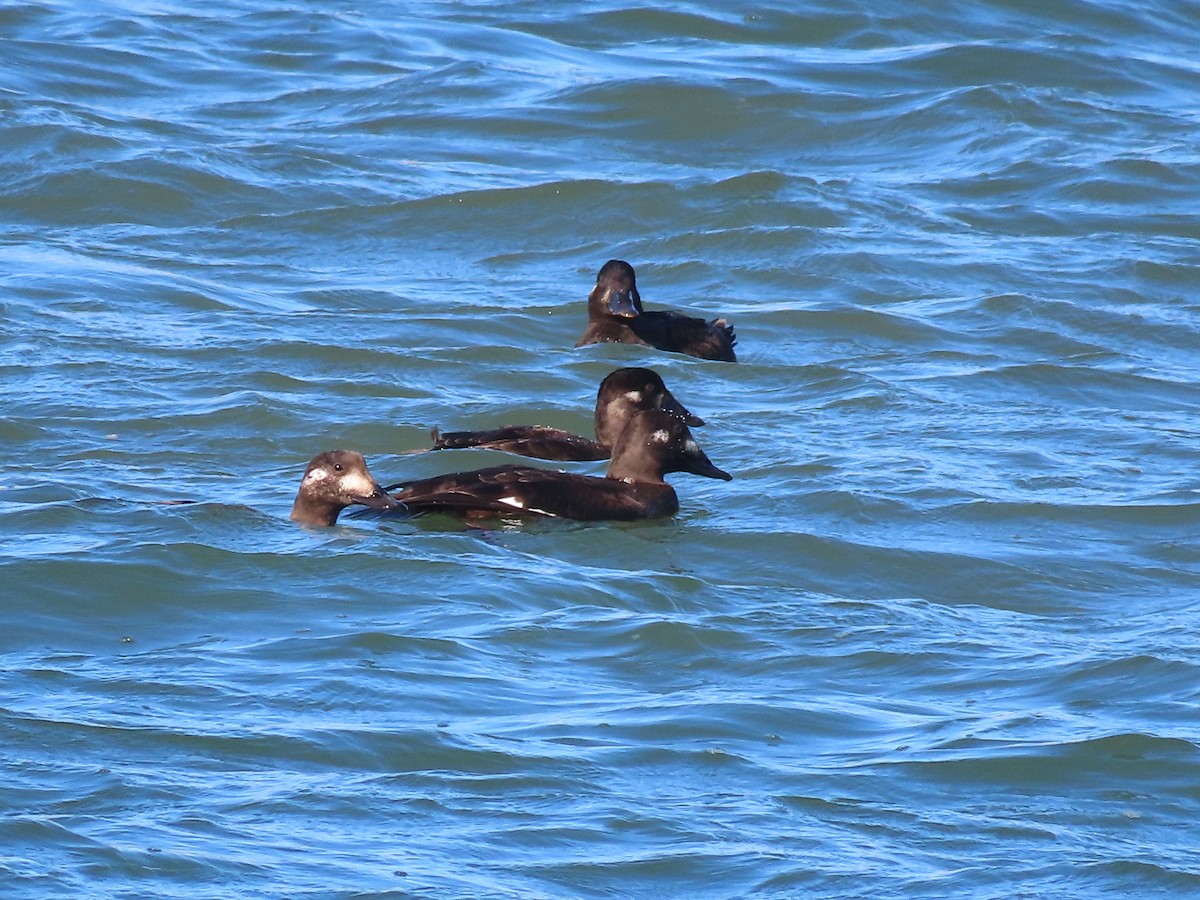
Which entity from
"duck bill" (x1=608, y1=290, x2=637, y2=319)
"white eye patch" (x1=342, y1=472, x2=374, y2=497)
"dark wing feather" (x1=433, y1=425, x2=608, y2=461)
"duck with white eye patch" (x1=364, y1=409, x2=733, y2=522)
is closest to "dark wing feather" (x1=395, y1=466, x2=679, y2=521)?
"duck with white eye patch" (x1=364, y1=409, x2=733, y2=522)

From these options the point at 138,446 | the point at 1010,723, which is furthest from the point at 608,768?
the point at 138,446

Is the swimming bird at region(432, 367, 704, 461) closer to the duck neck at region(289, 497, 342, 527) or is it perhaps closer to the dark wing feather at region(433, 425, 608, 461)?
the dark wing feather at region(433, 425, 608, 461)

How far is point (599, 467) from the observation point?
35.4 feet

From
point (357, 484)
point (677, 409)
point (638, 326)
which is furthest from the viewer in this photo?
point (638, 326)

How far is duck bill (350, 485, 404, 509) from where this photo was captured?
30.0 ft

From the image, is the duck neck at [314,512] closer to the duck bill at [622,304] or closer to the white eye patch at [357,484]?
the white eye patch at [357,484]

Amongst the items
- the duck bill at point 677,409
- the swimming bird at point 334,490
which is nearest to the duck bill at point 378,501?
the swimming bird at point 334,490

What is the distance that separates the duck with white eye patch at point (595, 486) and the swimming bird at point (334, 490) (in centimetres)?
24

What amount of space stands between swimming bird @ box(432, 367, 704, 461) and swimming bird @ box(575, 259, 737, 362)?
192cm

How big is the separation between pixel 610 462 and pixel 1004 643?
260 centimetres

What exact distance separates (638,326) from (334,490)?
3.95 m

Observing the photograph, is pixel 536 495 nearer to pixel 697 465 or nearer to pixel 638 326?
pixel 697 465

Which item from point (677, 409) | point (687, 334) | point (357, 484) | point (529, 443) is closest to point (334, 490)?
point (357, 484)

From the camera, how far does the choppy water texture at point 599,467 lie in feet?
20.2
